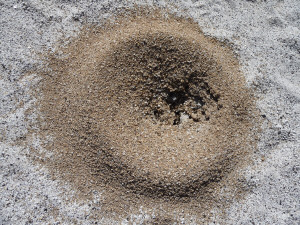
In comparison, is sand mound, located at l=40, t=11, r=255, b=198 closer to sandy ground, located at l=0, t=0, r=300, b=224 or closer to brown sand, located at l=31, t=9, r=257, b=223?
brown sand, located at l=31, t=9, r=257, b=223

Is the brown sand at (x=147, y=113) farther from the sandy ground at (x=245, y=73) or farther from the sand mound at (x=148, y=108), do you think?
the sandy ground at (x=245, y=73)

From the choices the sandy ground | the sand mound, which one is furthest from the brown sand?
the sandy ground

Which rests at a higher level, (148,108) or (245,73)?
(245,73)

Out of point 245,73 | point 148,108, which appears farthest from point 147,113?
point 245,73

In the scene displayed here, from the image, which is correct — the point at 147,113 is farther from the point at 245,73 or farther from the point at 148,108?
the point at 245,73

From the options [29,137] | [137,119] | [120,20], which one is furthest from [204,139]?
[29,137]
